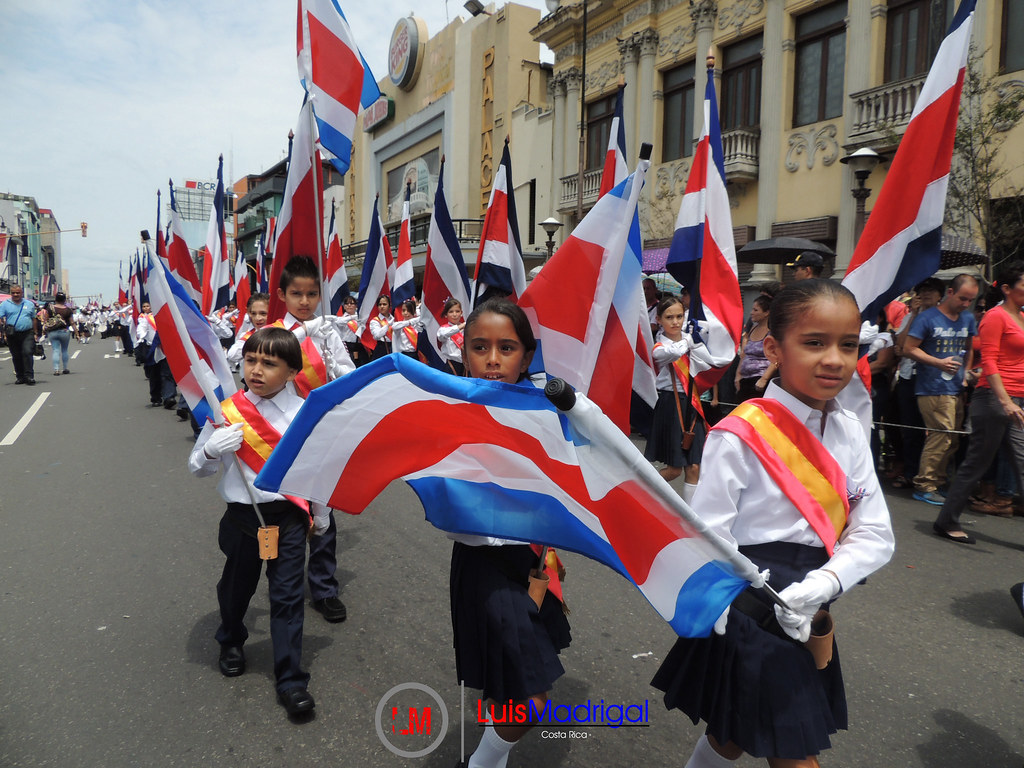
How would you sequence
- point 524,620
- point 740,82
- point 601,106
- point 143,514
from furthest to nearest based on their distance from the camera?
point 601,106 → point 740,82 → point 143,514 → point 524,620

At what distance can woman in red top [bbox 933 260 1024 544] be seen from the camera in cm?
478

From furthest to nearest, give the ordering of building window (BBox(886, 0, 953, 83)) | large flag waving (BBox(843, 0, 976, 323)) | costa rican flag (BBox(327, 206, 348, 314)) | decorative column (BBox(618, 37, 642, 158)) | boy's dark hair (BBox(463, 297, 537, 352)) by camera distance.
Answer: decorative column (BBox(618, 37, 642, 158)), building window (BBox(886, 0, 953, 83)), costa rican flag (BBox(327, 206, 348, 314)), large flag waving (BBox(843, 0, 976, 323)), boy's dark hair (BBox(463, 297, 537, 352))

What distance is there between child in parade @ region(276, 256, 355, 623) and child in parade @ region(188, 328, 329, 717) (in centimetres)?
62

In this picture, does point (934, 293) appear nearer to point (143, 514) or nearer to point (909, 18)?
point (143, 514)

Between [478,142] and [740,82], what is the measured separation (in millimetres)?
13482

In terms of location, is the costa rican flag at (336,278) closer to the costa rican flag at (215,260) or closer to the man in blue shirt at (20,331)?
the costa rican flag at (215,260)

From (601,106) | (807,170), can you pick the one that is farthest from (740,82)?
(601,106)

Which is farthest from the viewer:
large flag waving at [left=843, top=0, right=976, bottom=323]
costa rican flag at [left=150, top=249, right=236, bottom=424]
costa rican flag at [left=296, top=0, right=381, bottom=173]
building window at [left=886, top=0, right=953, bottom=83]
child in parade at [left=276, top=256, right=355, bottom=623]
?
building window at [left=886, top=0, right=953, bottom=83]

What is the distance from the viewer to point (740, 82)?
16297mm

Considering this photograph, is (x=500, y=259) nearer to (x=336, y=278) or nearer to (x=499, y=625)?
(x=336, y=278)

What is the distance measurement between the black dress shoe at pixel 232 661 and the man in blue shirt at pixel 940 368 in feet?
17.4

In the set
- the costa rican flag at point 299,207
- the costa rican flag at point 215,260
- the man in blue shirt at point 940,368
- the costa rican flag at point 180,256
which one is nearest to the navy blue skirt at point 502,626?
the costa rican flag at point 299,207

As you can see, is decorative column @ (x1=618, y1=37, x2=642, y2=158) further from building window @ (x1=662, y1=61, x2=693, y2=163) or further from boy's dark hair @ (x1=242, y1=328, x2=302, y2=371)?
boy's dark hair @ (x1=242, y1=328, x2=302, y2=371)

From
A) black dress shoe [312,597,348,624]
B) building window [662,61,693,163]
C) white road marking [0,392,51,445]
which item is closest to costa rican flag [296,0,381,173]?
black dress shoe [312,597,348,624]
